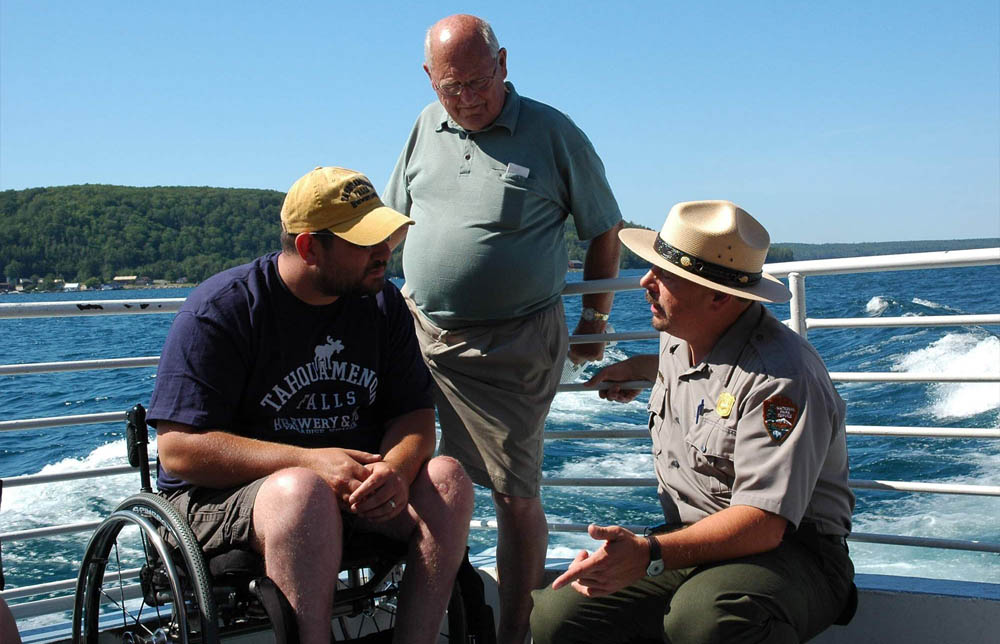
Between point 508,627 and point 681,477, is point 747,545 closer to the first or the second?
point 681,477

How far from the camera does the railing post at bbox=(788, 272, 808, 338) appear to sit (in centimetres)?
261

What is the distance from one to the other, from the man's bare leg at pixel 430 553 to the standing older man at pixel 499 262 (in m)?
0.63

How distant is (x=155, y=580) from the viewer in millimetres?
2066

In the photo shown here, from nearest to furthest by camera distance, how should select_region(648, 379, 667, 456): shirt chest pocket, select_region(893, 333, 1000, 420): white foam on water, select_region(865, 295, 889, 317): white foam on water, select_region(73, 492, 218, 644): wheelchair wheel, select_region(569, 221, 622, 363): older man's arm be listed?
select_region(73, 492, 218, 644): wheelchair wheel → select_region(648, 379, 667, 456): shirt chest pocket → select_region(569, 221, 622, 363): older man's arm → select_region(893, 333, 1000, 420): white foam on water → select_region(865, 295, 889, 317): white foam on water

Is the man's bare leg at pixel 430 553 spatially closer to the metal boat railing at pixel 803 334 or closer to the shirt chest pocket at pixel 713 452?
the shirt chest pocket at pixel 713 452

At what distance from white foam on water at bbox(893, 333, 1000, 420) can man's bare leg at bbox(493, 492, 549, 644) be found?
10.8m

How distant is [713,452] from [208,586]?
1.04 meters

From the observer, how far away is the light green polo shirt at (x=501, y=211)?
8.91 feet

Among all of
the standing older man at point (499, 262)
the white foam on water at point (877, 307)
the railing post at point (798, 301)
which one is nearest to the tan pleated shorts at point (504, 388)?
the standing older man at point (499, 262)

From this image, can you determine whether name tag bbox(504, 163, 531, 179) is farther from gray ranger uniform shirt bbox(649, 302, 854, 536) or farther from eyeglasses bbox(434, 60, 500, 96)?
gray ranger uniform shirt bbox(649, 302, 854, 536)

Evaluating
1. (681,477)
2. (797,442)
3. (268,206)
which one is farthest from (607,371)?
(268,206)

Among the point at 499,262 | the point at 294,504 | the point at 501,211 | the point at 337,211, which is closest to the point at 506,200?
the point at 501,211

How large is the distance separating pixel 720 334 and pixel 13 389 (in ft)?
56.9

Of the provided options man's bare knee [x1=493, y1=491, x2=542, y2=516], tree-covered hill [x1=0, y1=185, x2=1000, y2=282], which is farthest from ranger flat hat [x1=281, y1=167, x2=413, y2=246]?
tree-covered hill [x1=0, y1=185, x2=1000, y2=282]
